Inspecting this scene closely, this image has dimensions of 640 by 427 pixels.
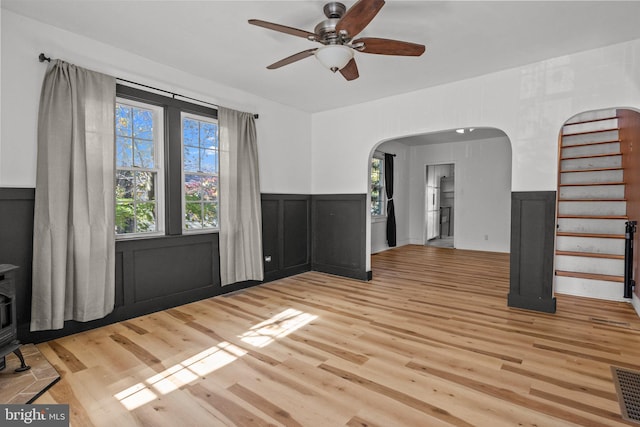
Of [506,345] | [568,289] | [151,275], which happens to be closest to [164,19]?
[151,275]

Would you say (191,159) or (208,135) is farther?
(208,135)

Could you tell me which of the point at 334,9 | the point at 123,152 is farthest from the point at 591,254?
the point at 123,152

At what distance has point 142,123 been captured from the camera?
144 inches

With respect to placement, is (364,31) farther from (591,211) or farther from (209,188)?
(591,211)

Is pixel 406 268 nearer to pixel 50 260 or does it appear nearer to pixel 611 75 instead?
pixel 611 75

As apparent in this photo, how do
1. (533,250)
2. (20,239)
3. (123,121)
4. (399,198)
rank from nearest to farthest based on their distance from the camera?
(20,239) → (123,121) → (533,250) → (399,198)

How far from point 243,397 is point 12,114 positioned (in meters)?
2.97

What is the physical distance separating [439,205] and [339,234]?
620 centimetres

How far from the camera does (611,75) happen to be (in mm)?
3238

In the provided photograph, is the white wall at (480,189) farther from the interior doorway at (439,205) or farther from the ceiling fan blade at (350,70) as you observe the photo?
the ceiling fan blade at (350,70)

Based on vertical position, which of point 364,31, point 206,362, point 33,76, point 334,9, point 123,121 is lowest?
point 206,362

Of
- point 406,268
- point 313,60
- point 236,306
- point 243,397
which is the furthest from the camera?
point 406,268

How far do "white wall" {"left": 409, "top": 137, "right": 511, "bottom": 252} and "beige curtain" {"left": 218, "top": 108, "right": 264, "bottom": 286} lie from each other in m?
5.80

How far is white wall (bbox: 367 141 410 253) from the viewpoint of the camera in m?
8.05
